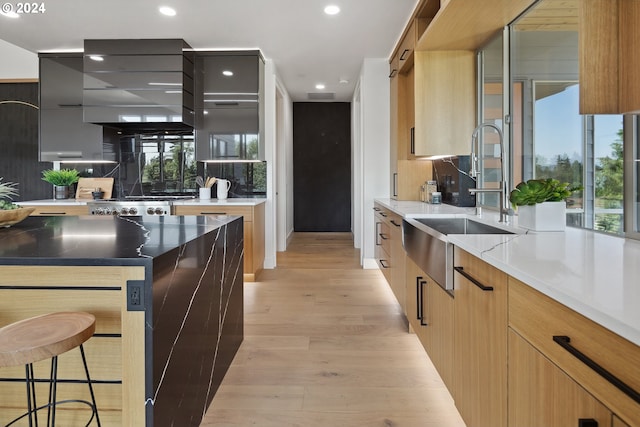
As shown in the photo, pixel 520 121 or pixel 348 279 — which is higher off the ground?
pixel 520 121

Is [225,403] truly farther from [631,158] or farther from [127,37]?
[127,37]

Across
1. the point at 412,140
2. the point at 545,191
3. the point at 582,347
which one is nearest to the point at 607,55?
the point at 545,191

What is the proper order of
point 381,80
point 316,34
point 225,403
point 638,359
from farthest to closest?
point 381,80 → point 316,34 → point 225,403 → point 638,359

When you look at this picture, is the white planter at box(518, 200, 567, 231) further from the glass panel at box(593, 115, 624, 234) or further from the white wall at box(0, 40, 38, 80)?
Result: the white wall at box(0, 40, 38, 80)

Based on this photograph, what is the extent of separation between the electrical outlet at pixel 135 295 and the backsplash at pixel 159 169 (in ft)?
12.8

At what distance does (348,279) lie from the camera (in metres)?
4.59

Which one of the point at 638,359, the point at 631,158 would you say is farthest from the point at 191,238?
the point at 631,158

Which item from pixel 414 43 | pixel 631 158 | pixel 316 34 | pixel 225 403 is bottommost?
pixel 225 403

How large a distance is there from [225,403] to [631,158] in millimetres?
2119

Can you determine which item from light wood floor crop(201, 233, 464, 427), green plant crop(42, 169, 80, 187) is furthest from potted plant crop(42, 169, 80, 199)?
light wood floor crop(201, 233, 464, 427)

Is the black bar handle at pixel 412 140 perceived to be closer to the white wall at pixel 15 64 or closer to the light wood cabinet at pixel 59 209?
the light wood cabinet at pixel 59 209

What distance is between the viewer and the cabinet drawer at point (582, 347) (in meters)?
0.69

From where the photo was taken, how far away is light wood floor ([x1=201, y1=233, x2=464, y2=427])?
1.92 m

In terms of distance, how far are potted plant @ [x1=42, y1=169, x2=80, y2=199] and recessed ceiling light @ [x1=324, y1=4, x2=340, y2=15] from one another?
12.0ft
